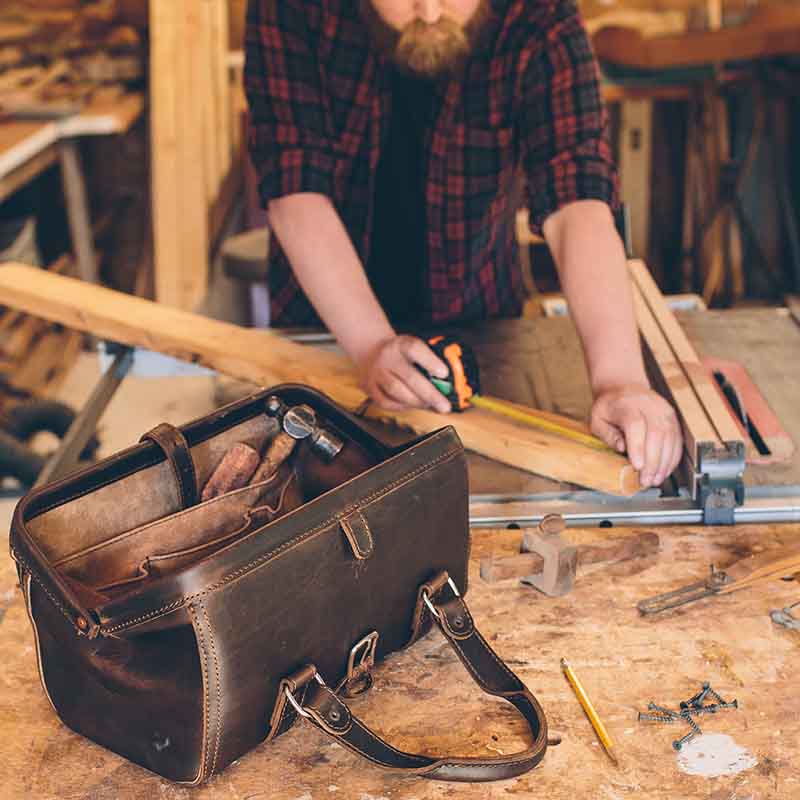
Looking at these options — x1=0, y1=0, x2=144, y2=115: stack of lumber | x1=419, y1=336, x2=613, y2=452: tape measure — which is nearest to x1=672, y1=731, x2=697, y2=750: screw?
x1=419, y1=336, x2=613, y2=452: tape measure

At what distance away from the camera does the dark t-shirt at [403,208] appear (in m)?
2.06

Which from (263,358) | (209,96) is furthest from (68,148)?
(263,358)

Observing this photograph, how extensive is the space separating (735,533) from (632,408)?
0.72 feet

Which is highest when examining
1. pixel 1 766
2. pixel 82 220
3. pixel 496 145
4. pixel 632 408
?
pixel 496 145

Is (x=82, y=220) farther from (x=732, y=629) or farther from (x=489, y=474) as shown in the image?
(x=732, y=629)

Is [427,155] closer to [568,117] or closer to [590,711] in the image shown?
[568,117]

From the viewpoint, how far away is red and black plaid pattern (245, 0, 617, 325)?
74.8 inches

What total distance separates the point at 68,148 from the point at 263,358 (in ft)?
8.61

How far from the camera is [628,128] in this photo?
4.87 metres

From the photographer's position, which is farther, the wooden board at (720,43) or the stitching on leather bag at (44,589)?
the wooden board at (720,43)

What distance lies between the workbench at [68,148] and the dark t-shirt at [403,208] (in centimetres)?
161

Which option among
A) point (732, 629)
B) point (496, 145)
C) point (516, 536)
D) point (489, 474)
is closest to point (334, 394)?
point (489, 474)

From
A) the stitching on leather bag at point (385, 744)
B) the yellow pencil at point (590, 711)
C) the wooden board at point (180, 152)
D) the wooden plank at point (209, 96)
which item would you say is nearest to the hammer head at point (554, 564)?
the yellow pencil at point (590, 711)

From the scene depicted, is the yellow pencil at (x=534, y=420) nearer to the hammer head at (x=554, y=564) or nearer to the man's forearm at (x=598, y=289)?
the man's forearm at (x=598, y=289)
